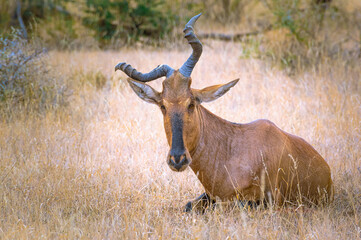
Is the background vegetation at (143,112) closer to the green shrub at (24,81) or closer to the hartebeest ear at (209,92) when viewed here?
the green shrub at (24,81)

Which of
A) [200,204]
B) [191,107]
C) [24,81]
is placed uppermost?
[24,81]

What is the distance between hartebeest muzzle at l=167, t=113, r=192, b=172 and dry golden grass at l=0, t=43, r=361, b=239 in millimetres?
645

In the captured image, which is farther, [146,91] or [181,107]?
[146,91]

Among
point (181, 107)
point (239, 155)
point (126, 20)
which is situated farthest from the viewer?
point (126, 20)

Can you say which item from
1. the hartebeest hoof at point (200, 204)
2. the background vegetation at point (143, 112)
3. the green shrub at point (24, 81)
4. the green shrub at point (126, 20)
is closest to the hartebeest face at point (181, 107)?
the hartebeest hoof at point (200, 204)

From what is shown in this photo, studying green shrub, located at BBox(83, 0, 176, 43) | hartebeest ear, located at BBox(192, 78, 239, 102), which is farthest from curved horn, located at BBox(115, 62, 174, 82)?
green shrub, located at BBox(83, 0, 176, 43)

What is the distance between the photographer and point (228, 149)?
499 cm

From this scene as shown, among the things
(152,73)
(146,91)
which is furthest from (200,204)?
(152,73)

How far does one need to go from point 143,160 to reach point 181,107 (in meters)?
2.12

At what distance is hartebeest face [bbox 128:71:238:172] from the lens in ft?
14.8

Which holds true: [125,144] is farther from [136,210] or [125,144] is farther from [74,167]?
[136,210]

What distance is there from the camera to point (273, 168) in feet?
16.1

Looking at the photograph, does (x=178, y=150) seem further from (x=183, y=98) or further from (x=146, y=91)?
(x=146, y=91)

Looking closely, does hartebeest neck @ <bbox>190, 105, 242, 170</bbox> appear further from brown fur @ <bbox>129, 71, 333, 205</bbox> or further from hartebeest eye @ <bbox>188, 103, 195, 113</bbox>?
hartebeest eye @ <bbox>188, 103, 195, 113</bbox>
